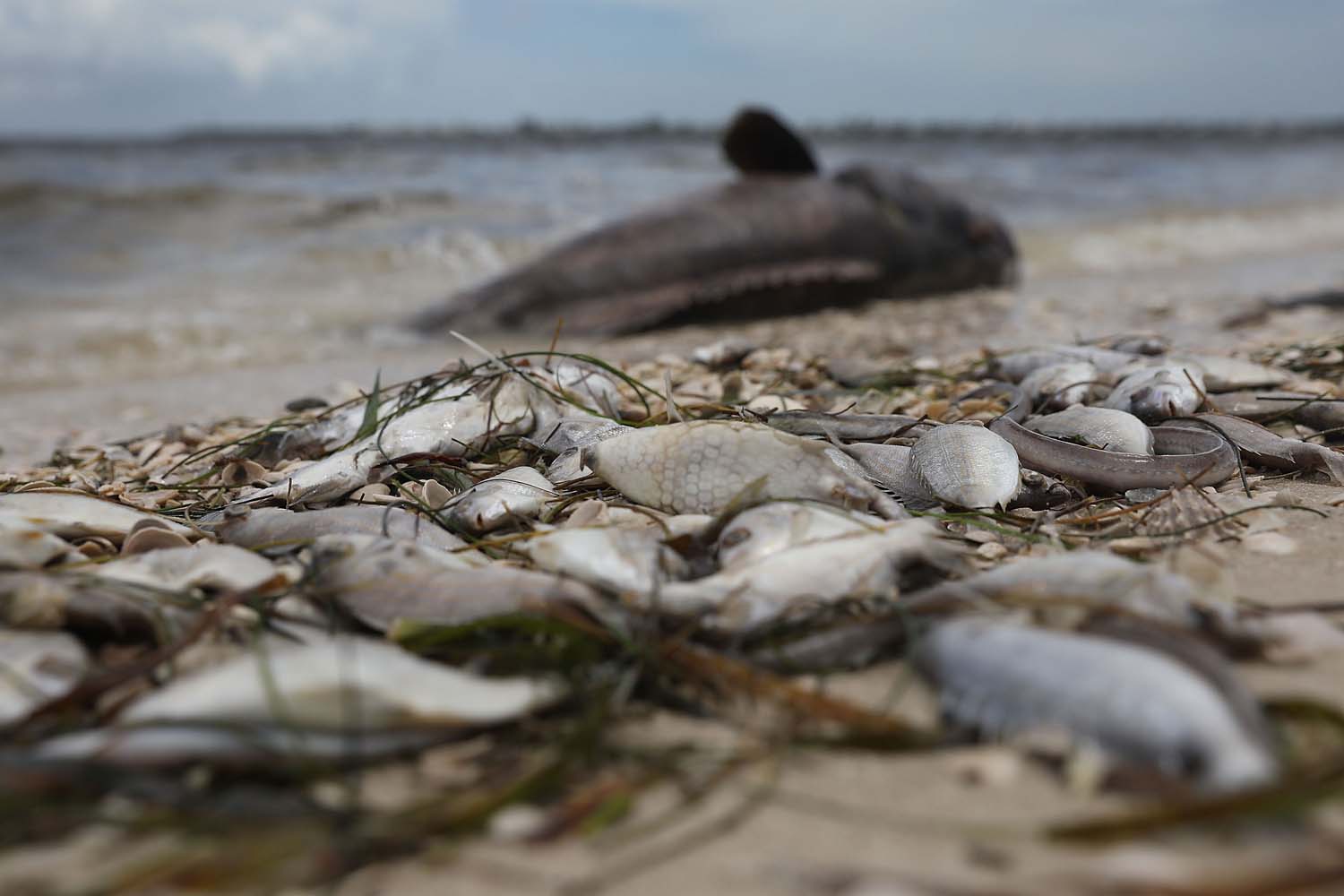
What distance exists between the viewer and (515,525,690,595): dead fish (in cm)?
171

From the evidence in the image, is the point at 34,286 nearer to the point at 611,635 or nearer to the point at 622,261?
the point at 622,261

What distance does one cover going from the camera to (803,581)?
1668 millimetres

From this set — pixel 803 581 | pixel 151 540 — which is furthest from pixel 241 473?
pixel 803 581

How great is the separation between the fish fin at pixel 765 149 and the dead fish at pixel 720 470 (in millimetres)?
4861

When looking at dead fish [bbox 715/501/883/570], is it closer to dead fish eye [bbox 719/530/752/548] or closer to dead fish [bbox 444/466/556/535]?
dead fish eye [bbox 719/530/752/548]

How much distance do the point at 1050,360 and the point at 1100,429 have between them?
990 mm

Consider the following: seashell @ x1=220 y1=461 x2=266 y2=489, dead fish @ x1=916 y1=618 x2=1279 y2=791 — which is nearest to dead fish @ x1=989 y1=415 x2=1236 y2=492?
dead fish @ x1=916 y1=618 x2=1279 y2=791

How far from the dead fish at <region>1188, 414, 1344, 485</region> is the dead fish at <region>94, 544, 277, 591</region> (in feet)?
7.51

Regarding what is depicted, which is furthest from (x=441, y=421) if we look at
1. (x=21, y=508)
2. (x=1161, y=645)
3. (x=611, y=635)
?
(x=1161, y=645)

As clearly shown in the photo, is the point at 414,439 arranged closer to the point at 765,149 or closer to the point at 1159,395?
the point at 1159,395

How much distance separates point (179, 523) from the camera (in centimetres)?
220

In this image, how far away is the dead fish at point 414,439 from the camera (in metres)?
2.48

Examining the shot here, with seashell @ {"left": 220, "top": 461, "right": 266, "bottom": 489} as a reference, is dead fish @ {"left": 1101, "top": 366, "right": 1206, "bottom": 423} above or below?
above

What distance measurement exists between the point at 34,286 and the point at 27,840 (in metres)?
8.41
